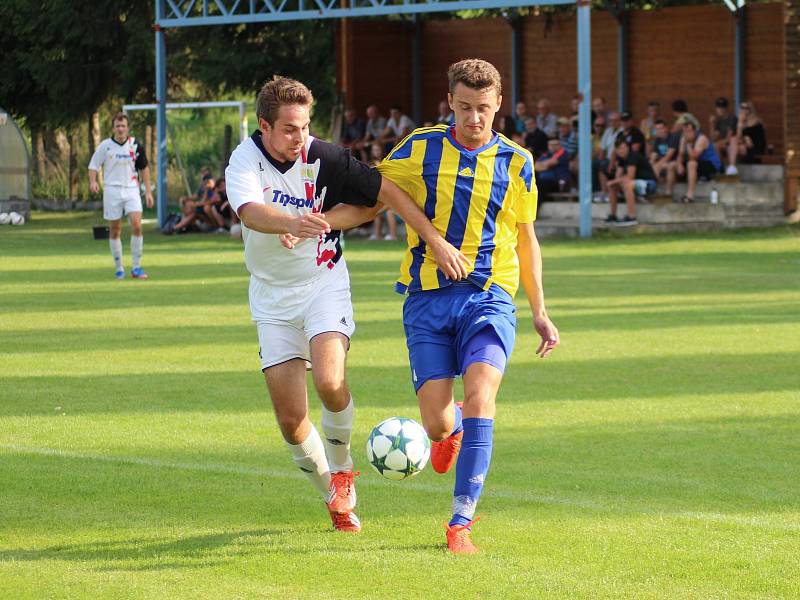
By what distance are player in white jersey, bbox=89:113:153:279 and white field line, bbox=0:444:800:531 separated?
12235 mm

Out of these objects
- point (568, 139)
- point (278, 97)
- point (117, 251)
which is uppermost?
point (568, 139)

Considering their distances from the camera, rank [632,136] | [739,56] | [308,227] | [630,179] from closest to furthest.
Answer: [308,227] → [632,136] → [630,179] → [739,56]

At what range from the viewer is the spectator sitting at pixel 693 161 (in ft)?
91.2

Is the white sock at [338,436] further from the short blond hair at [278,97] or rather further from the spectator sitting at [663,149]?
the spectator sitting at [663,149]

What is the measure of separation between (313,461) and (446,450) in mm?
618

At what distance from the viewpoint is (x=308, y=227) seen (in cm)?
627

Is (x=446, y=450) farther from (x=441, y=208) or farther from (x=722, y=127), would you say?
(x=722, y=127)

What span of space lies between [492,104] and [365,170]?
0.65 metres

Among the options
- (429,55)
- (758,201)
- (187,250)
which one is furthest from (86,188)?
(758,201)

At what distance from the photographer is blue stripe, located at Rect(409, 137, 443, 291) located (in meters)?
6.84

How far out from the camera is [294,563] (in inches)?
246

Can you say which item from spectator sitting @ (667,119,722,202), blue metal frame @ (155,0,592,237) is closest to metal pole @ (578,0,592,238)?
blue metal frame @ (155,0,592,237)

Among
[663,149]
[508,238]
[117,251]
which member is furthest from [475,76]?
[663,149]

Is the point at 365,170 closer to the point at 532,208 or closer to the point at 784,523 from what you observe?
the point at 532,208
